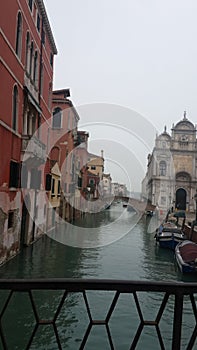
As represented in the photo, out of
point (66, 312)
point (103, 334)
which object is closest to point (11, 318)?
point (66, 312)

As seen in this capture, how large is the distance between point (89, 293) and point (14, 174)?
146 inches

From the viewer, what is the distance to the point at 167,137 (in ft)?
121

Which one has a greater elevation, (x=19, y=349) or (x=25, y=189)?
(x=25, y=189)

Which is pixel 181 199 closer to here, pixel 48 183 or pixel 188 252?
pixel 48 183

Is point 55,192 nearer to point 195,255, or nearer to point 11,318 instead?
point 195,255

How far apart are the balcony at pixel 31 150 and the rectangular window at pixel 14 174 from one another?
534 mm

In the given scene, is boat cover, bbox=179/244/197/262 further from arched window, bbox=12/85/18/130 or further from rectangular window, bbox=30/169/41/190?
arched window, bbox=12/85/18/130

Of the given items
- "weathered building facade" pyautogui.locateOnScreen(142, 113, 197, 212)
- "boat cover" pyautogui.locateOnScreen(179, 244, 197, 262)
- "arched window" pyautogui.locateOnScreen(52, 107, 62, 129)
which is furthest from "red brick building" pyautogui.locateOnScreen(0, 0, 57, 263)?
"weathered building facade" pyautogui.locateOnScreen(142, 113, 197, 212)

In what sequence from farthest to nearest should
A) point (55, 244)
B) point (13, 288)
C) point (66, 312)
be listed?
1. point (55, 244)
2. point (66, 312)
3. point (13, 288)

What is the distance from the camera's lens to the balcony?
9.80 meters

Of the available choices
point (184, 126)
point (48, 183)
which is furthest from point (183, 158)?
point (48, 183)

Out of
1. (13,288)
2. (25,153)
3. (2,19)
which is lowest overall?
(13,288)

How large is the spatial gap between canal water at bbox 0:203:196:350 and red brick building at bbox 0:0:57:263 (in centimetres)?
90

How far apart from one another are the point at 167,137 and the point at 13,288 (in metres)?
36.5
